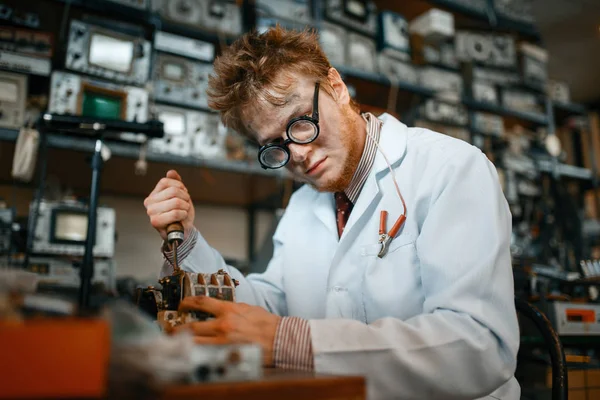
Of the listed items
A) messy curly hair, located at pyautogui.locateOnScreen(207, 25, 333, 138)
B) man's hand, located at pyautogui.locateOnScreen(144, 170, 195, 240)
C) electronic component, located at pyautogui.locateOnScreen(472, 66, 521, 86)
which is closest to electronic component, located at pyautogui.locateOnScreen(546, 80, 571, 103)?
electronic component, located at pyautogui.locateOnScreen(472, 66, 521, 86)

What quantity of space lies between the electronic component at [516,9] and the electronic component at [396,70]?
1.11 meters

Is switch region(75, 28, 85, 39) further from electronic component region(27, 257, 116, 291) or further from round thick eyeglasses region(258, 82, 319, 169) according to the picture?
round thick eyeglasses region(258, 82, 319, 169)

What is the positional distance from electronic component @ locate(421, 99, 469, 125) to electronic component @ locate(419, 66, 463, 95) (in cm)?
11

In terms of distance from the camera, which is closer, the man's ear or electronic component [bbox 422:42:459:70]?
the man's ear

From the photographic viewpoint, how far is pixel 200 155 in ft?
8.92

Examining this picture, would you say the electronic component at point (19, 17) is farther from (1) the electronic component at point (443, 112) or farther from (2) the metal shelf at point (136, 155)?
(1) the electronic component at point (443, 112)

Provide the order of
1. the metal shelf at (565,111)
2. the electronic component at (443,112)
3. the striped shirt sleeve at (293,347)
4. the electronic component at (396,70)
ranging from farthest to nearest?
the metal shelf at (565,111) → the electronic component at (443,112) → the electronic component at (396,70) → the striped shirt sleeve at (293,347)

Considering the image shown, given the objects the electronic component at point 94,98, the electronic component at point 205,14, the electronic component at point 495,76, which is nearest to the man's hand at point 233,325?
the electronic component at point 94,98

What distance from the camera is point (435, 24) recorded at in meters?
3.75

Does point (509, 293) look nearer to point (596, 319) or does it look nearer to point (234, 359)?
point (234, 359)

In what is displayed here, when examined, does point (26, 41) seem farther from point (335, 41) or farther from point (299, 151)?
point (335, 41)

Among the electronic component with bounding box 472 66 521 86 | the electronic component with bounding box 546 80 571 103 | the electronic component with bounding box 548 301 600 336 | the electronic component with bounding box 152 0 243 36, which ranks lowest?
the electronic component with bounding box 548 301 600 336

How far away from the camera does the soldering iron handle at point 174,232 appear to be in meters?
1.22

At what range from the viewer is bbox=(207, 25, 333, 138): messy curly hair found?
1.46m
